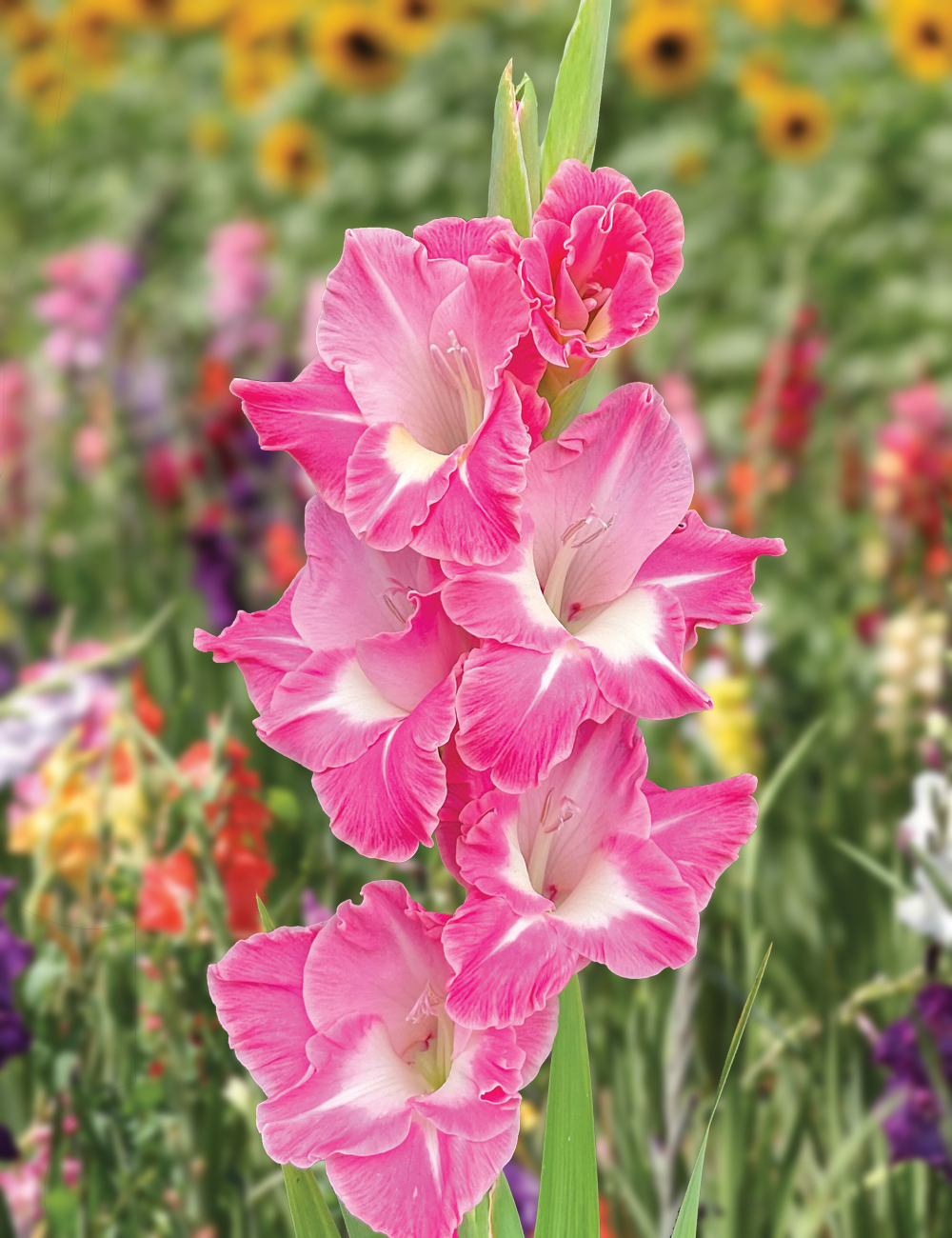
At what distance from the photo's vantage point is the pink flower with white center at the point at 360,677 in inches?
29.5

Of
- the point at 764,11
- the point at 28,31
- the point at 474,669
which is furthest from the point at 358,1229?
the point at 28,31

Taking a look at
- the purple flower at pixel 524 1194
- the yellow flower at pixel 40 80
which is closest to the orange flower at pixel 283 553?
the purple flower at pixel 524 1194

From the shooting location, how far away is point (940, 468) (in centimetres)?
289

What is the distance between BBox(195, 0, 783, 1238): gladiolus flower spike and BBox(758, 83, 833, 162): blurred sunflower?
4.45m

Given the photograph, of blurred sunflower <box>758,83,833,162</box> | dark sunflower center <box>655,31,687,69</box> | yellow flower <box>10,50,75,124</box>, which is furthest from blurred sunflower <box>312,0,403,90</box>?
blurred sunflower <box>758,83,833,162</box>

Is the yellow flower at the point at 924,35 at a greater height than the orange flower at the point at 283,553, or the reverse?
the yellow flower at the point at 924,35

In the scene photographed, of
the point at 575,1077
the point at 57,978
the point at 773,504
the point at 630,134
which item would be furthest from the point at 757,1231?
the point at 630,134

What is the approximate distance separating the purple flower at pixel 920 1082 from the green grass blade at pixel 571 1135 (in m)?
0.61

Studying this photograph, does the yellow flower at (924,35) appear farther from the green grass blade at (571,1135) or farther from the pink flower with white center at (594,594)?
the green grass blade at (571,1135)

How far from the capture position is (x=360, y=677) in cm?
81

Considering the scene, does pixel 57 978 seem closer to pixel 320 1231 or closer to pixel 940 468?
pixel 320 1231

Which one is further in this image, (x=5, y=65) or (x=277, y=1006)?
(x=5, y=65)

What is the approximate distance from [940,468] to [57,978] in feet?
6.78

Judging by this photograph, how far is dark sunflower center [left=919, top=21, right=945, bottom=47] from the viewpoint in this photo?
4781 mm
